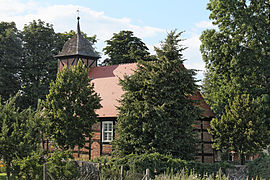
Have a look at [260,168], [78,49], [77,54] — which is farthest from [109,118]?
[260,168]

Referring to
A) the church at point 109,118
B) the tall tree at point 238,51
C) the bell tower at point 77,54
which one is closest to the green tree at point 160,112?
the church at point 109,118

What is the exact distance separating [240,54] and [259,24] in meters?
2.29

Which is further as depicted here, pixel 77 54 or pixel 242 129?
pixel 77 54

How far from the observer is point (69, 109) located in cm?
2164

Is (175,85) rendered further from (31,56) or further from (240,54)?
(31,56)

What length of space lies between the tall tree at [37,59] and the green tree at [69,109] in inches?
709

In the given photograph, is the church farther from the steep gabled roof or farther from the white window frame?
the steep gabled roof

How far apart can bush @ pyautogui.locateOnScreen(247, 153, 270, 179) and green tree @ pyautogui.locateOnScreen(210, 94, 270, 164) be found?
3.47 m

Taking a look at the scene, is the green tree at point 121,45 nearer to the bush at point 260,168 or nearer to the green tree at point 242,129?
the green tree at point 242,129

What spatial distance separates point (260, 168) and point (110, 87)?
511 inches

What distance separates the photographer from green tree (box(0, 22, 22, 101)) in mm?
38344

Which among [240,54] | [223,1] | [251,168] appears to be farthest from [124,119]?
[223,1]

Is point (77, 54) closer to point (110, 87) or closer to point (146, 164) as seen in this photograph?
point (110, 87)

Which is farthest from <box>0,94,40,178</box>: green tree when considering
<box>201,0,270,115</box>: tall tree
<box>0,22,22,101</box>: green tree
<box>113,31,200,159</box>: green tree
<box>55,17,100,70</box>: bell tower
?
<box>0,22,22,101</box>: green tree
